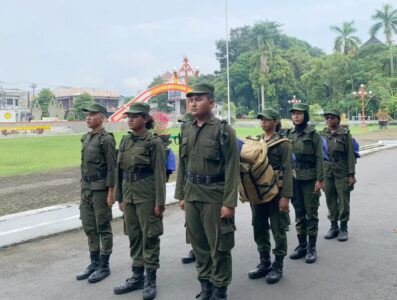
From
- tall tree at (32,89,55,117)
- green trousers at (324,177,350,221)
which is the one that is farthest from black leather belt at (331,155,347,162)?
tall tree at (32,89,55,117)

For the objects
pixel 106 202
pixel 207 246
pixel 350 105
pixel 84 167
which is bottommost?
pixel 207 246

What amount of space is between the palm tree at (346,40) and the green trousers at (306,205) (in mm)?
68440

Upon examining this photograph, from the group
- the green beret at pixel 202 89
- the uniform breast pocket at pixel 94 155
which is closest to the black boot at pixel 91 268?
the uniform breast pocket at pixel 94 155

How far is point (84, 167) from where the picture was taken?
4.45 metres

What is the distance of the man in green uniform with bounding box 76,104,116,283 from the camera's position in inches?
170

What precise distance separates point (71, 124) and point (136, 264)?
171 ft

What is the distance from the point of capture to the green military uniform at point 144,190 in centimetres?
394

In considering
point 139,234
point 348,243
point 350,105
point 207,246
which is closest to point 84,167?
point 139,234

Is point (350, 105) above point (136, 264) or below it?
above

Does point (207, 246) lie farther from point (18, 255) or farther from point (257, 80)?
point (257, 80)

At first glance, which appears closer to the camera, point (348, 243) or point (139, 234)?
point (139, 234)

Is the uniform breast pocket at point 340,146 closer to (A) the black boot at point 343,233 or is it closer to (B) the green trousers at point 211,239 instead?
(A) the black boot at point 343,233

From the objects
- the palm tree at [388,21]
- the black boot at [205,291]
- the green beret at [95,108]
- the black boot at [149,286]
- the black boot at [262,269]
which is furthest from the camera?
the palm tree at [388,21]

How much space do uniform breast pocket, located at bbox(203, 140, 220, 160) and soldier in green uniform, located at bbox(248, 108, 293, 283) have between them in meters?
0.96
